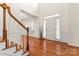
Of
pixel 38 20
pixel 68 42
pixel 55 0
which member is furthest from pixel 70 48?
pixel 55 0

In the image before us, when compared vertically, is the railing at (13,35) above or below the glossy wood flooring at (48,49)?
above

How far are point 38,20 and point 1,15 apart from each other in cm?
48

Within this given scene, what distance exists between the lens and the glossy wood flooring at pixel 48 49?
70.7 inches

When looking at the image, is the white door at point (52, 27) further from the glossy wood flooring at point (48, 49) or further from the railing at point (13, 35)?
the railing at point (13, 35)

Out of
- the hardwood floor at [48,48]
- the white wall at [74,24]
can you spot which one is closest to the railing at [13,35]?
the hardwood floor at [48,48]

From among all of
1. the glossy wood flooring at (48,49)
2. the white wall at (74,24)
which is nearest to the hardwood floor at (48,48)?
the glossy wood flooring at (48,49)

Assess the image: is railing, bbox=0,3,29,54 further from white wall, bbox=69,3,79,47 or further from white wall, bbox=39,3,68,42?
white wall, bbox=69,3,79,47

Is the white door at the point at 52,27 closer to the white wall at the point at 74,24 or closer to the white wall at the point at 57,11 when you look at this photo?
the white wall at the point at 57,11

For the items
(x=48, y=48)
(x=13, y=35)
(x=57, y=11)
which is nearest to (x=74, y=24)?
(x=57, y=11)

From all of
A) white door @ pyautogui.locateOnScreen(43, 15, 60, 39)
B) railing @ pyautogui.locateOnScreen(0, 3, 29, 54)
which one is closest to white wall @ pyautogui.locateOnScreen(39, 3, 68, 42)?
white door @ pyautogui.locateOnScreen(43, 15, 60, 39)

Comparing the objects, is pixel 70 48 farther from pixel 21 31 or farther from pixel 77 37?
pixel 21 31

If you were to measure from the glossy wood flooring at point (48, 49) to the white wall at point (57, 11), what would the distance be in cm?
12

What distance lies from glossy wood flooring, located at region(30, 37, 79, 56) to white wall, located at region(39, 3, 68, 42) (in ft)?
0.40

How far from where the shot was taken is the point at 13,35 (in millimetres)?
1782
